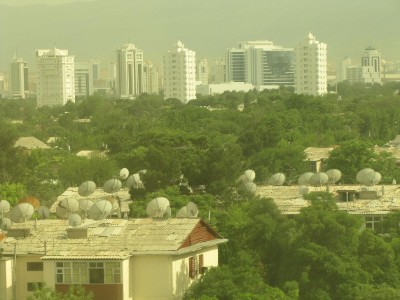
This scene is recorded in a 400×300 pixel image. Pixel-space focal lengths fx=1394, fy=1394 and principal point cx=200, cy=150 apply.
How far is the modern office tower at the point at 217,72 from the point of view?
3497 inches

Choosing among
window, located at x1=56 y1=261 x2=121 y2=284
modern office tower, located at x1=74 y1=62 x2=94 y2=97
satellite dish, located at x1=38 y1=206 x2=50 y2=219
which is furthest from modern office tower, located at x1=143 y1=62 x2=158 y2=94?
window, located at x1=56 y1=261 x2=121 y2=284

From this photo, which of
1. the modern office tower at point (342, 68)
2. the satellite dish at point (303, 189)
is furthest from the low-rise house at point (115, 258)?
the modern office tower at point (342, 68)

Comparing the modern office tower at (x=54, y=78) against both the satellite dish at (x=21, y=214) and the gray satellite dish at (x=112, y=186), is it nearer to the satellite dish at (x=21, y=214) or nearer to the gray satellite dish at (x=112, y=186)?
the gray satellite dish at (x=112, y=186)

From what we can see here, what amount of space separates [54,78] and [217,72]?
20.7 m

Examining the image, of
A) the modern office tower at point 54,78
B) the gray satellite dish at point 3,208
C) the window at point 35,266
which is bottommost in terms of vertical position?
the window at point 35,266

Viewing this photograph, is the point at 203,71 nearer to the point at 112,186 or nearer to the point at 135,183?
the point at 135,183

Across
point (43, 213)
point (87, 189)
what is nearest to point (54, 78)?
point (87, 189)

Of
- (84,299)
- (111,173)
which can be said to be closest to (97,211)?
(84,299)

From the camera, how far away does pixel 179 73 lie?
68688 mm

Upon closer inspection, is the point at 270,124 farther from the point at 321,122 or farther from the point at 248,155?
the point at 321,122

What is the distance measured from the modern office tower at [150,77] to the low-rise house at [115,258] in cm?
6931

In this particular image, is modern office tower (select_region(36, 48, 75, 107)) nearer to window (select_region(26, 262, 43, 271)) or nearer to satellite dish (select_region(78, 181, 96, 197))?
satellite dish (select_region(78, 181, 96, 197))

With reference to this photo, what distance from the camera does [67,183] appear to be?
18.6m

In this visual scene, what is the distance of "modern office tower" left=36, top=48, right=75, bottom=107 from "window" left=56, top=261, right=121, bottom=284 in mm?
60179
